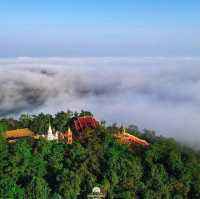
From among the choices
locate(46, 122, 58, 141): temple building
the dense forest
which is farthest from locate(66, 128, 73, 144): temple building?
the dense forest

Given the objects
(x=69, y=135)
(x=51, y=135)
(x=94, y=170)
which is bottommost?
(x=94, y=170)

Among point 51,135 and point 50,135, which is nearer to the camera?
point 50,135

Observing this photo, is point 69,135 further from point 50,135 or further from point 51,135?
point 50,135

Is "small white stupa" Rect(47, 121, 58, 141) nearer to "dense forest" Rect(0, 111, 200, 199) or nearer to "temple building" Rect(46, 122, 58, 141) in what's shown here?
"temple building" Rect(46, 122, 58, 141)

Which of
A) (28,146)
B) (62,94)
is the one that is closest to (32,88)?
(62,94)

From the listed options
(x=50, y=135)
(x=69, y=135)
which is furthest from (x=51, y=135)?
(x=69, y=135)

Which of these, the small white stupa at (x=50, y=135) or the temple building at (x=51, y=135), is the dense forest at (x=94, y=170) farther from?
the small white stupa at (x=50, y=135)

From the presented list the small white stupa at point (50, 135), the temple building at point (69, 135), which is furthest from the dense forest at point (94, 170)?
the small white stupa at point (50, 135)

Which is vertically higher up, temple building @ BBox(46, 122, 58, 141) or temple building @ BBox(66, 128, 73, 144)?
temple building @ BBox(46, 122, 58, 141)
